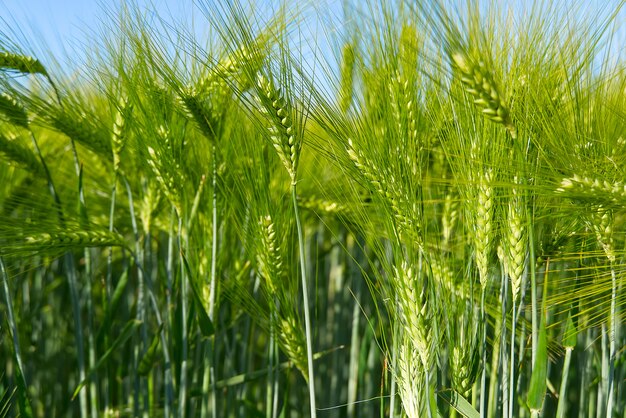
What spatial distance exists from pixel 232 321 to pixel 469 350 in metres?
0.75

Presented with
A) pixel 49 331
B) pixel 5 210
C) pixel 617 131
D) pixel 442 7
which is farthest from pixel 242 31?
pixel 49 331

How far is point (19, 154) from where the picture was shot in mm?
1742

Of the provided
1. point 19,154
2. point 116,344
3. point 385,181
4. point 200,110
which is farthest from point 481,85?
point 19,154

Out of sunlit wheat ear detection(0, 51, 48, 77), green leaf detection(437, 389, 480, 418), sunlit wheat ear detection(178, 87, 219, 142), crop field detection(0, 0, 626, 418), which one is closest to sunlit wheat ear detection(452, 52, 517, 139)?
crop field detection(0, 0, 626, 418)

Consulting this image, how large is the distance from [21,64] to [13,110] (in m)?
0.10

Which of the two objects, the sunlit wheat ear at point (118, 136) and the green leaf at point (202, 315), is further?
the sunlit wheat ear at point (118, 136)

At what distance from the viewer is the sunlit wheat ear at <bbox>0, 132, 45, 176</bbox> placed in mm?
1709

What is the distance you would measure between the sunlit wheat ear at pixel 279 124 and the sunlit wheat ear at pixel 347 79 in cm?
10

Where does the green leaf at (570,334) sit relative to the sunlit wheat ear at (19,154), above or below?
below

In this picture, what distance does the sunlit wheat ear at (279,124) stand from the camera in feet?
3.89

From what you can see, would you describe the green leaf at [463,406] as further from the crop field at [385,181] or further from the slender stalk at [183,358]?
the slender stalk at [183,358]

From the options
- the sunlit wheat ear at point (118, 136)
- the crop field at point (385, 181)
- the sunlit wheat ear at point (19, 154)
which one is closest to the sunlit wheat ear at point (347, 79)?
the crop field at point (385, 181)

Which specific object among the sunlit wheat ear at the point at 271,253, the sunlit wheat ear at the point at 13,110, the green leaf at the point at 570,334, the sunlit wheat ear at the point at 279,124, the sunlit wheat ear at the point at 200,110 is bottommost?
the green leaf at the point at 570,334

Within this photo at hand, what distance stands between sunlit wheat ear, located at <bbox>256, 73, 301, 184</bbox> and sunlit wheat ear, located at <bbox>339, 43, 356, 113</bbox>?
4.0 inches
